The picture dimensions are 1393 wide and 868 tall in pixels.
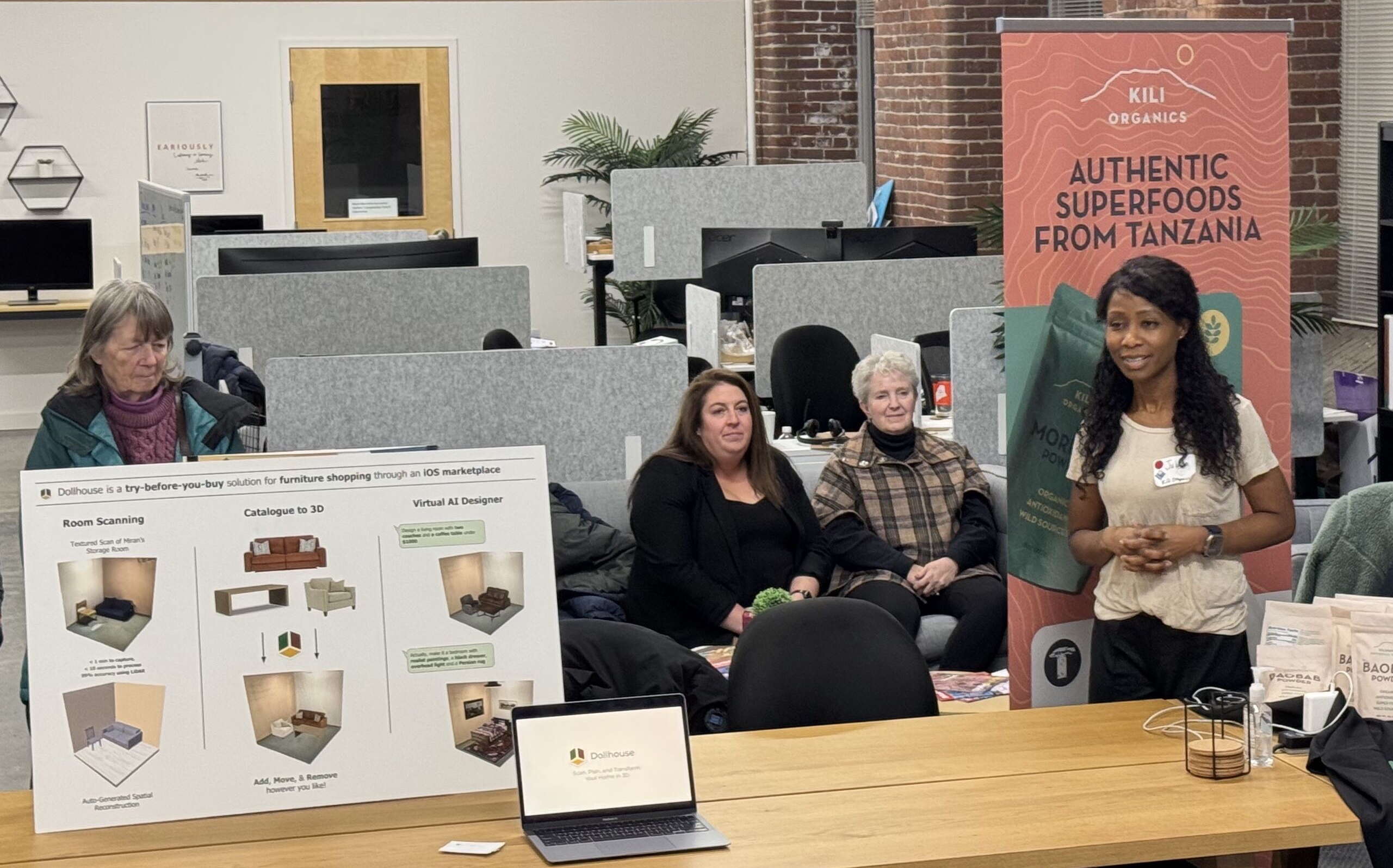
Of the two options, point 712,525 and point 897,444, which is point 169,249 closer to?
point 712,525

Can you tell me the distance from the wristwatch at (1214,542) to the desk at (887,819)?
443 millimetres

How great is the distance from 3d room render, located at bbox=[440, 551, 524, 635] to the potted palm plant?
830 centimetres

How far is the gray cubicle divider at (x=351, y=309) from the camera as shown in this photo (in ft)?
18.4

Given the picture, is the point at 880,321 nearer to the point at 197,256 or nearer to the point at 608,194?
the point at 197,256

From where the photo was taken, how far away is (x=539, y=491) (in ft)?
7.59

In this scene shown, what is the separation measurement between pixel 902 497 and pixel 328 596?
103 inches

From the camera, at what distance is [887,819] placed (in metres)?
2.25

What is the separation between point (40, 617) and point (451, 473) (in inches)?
22.4

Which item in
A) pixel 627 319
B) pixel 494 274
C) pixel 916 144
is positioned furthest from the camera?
pixel 627 319

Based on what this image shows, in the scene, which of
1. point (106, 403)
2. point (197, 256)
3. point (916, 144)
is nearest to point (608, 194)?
point (916, 144)

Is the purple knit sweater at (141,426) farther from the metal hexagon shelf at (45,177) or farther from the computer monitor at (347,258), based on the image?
the metal hexagon shelf at (45,177)

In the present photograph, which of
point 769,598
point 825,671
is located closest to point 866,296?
point 769,598

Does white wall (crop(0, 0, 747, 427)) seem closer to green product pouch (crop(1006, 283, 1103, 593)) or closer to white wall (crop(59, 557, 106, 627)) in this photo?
green product pouch (crop(1006, 283, 1103, 593))

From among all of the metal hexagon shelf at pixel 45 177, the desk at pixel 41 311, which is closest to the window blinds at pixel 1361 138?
the desk at pixel 41 311
